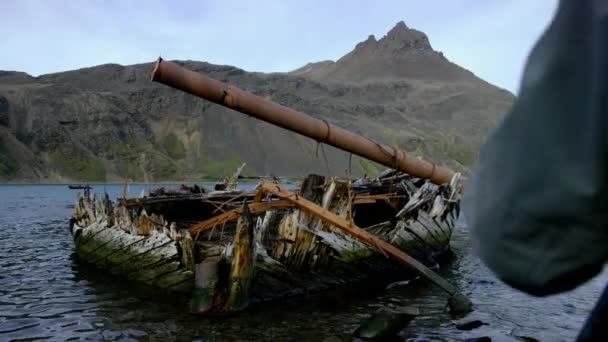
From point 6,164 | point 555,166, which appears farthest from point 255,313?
point 6,164

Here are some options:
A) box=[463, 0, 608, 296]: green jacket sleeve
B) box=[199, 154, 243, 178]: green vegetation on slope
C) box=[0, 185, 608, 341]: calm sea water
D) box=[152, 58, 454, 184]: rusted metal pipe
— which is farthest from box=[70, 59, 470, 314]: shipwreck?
box=[199, 154, 243, 178]: green vegetation on slope

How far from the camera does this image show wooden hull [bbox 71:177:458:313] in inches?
419

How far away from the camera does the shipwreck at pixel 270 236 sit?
1037cm

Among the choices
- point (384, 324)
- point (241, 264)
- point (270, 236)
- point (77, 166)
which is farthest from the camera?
point (77, 166)

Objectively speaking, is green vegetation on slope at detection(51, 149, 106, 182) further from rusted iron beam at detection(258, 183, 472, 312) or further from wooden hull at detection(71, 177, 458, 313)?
rusted iron beam at detection(258, 183, 472, 312)

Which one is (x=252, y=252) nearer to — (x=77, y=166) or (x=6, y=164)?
(x=6, y=164)

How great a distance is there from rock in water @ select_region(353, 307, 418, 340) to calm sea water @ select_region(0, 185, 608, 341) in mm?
254

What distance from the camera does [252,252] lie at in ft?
34.8

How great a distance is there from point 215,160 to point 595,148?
176 metres

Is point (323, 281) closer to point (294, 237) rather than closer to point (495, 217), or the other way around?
point (294, 237)

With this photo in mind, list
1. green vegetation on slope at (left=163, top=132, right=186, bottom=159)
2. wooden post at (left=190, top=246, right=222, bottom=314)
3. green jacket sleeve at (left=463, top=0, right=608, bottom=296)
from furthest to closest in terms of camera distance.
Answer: green vegetation on slope at (left=163, top=132, right=186, bottom=159) → wooden post at (left=190, top=246, right=222, bottom=314) → green jacket sleeve at (left=463, top=0, right=608, bottom=296)

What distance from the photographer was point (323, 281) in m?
12.9

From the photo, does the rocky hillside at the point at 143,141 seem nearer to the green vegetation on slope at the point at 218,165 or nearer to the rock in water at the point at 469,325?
the green vegetation on slope at the point at 218,165

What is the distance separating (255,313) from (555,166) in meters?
10.2
